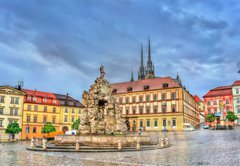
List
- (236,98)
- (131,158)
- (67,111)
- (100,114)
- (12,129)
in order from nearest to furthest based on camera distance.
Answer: (131,158)
(100,114)
(12,129)
(67,111)
(236,98)

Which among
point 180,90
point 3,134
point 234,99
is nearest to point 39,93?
point 3,134

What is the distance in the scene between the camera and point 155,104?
7362 centimetres

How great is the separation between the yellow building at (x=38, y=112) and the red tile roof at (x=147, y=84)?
21.4m

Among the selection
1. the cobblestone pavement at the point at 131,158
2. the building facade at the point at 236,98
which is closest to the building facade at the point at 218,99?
the building facade at the point at 236,98

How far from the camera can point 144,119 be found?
74.9 meters

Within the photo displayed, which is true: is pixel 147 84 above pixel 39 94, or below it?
above

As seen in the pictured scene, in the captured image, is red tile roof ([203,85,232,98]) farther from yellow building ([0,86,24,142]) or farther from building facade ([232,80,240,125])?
yellow building ([0,86,24,142])

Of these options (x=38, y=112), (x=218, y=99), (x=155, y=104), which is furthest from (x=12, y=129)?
(x=218, y=99)

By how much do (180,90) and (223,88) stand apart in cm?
3378

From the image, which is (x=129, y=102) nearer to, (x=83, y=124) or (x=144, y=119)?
(x=144, y=119)

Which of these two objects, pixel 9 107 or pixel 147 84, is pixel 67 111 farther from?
pixel 147 84

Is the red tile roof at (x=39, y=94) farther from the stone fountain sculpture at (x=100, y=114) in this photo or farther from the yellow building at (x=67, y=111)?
the stone fountain sculpture at (x=100, y=114)

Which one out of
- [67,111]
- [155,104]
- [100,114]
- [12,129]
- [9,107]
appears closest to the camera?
[100,114]

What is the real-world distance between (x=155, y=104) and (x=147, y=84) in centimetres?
758
